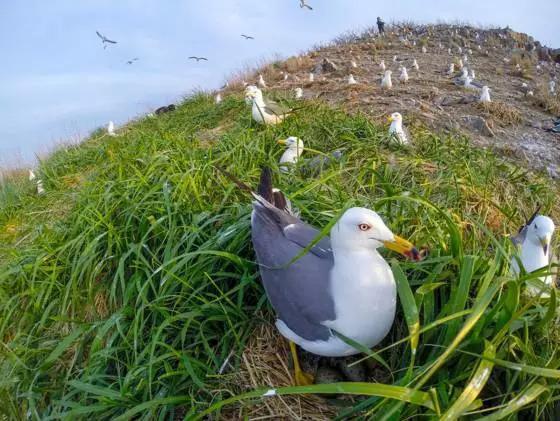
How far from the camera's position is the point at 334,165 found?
3408 mm

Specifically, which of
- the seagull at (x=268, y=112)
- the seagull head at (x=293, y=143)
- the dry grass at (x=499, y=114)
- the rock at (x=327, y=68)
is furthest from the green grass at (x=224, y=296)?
the rock at (x=327, y=68)

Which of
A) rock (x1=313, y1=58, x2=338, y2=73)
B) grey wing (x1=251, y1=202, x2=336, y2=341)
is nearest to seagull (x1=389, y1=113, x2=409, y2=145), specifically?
grey wing (x1=251, y1=202, x2=336, y2=341)

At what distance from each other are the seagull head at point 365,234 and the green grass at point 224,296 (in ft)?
0.41

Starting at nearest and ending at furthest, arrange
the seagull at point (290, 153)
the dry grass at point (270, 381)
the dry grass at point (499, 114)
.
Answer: the dry grass at point (270, 381) < the seagull at point (290, 153) < the dry grass at point (499, 114)

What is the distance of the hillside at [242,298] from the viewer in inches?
61.7

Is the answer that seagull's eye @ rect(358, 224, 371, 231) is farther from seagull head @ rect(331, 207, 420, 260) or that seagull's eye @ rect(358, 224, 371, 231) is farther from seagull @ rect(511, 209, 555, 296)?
seagull @ rect(511, 209, 555, 296)

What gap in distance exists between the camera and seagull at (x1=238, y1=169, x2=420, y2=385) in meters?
1.64

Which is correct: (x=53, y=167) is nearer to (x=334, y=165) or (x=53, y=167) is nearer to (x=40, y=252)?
(x=40, y=252)

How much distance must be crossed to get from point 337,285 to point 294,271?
0.73 feet

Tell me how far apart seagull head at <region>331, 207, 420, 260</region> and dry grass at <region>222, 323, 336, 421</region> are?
70 cm

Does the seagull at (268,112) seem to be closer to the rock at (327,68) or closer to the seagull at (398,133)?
the seagull at (398,133)

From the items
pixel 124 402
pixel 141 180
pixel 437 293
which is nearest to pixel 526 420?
pixel 437 293

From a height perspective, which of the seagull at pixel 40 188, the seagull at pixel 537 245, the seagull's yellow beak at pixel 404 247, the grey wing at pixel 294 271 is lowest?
the seagull at pixel 40 188

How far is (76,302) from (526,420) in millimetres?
2517
